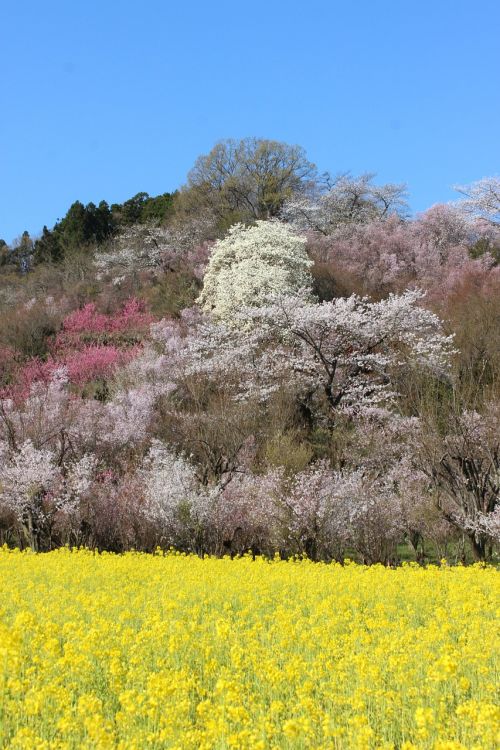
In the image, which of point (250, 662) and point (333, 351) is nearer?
point (250, 662)

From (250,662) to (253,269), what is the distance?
32969 mm

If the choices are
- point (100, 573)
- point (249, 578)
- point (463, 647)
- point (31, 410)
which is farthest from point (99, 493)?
point (463, 647)

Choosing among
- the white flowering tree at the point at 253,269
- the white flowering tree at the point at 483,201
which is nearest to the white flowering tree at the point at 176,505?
the white flowering tree at the point at 253,269

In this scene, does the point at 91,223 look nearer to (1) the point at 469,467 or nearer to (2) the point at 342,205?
(2) the point at 342,205

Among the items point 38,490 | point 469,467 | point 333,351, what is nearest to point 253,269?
point 333,351

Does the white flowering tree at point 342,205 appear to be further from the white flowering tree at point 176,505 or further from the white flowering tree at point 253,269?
the white flowering tree at point 176,505

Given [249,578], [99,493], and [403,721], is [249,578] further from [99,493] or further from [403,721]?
[99,493]

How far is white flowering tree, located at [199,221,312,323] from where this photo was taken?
3800 cm

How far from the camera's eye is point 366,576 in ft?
42.7

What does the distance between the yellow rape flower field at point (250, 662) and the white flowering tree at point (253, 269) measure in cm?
2572

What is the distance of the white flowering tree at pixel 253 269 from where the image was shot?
38.0m

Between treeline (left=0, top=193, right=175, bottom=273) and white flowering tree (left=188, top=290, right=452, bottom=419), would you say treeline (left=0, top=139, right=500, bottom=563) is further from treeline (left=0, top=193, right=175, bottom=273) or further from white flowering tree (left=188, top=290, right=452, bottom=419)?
treeline (left=0, top=193, right=175, bottom=273)

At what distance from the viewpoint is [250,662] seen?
7.43 metres

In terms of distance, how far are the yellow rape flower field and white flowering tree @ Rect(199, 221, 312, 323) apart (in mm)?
25723
